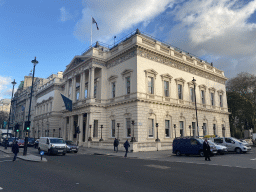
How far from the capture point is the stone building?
1902 inches

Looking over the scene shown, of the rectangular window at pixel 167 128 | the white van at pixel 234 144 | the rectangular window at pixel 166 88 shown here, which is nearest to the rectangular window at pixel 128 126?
the rectangular window at pixel 167 128

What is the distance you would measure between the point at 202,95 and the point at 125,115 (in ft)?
60.7

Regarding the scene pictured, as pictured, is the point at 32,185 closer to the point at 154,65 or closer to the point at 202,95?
the point at 154,65

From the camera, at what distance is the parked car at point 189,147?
62.3ft

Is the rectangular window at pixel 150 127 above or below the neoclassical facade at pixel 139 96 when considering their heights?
below

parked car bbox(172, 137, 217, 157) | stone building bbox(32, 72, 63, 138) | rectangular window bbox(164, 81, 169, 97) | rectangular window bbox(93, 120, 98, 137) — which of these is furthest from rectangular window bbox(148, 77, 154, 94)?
stone building bbox(32, 72, 63, 138)

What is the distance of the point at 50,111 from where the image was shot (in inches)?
1967

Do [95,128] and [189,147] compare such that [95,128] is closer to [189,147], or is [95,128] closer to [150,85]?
[150,85]

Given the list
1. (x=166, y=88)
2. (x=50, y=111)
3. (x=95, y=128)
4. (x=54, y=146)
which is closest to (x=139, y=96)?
(x=166, y=88)

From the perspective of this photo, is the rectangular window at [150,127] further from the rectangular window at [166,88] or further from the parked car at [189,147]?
the parked car at [189,147]

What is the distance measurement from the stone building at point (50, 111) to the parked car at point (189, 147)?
32.9 meters

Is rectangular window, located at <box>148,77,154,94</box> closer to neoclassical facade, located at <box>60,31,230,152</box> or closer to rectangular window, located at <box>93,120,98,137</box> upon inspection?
neoclassical facade, located at <box>60,31,230,152</box>

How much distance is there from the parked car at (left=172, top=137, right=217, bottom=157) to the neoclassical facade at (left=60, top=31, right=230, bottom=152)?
5136 millimetres

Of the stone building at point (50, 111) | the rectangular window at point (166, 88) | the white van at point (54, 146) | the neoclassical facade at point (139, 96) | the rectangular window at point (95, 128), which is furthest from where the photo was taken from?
the stone building at point (50, 111)
